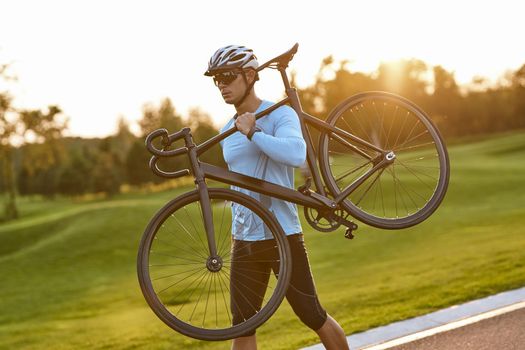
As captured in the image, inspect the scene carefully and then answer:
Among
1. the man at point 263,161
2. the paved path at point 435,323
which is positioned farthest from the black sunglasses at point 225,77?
the paved path at point 435,323

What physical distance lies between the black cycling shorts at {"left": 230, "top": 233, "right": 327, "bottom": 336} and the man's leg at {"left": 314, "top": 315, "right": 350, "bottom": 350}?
54 mm

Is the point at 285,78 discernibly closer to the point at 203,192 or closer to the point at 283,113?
the point at 283,113

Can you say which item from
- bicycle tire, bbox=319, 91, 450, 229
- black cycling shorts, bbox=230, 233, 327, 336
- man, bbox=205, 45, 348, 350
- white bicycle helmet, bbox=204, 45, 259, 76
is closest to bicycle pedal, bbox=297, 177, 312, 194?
man, bbox=205, 45, 348, 350

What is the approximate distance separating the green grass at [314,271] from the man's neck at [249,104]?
141 inches

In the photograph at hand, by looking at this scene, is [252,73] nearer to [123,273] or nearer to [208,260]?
[208,260]

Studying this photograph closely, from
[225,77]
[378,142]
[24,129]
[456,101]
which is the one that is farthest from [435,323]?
[456,101]

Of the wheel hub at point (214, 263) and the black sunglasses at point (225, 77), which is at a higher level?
the black sunglasses at point (225, 77)

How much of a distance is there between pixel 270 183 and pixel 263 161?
0.34 m

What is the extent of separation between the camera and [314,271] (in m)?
16.0

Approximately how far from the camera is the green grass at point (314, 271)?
333 inches

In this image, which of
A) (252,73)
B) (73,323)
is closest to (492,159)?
(73,323)

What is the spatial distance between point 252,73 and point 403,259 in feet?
39.6

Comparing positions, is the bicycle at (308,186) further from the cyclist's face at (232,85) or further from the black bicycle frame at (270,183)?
the cyclist's face at (232,85)

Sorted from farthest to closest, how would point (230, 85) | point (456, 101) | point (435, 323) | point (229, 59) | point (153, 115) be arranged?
point (153, 115)
point (456, 101)
point (435, 323)
point (230, 85)
point (229, 59)
